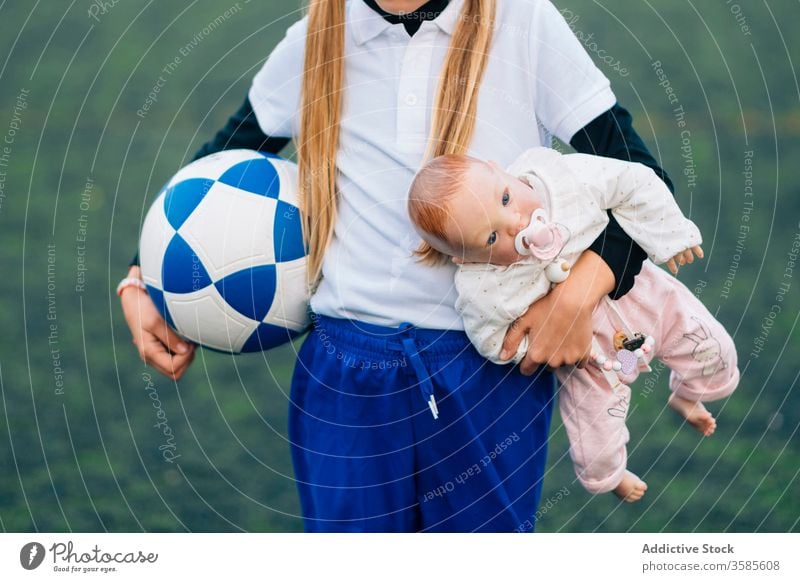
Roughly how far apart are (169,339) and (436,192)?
Answer: 82cm

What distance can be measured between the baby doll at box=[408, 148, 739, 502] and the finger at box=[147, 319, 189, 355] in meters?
0.66

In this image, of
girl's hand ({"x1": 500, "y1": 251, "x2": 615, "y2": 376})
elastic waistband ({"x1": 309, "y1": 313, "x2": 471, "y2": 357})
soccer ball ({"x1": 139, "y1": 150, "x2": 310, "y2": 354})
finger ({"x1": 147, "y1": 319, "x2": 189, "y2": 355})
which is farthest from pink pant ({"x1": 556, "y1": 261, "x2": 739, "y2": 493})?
finger ({"x1": 147, "y1": 319, "x2": 189, "y2": 355})

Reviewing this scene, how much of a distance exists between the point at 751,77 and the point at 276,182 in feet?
15.4

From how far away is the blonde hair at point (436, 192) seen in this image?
88.5 inches

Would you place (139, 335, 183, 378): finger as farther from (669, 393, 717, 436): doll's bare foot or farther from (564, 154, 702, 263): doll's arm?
(669, 393, 717, 436): doll's bare foot

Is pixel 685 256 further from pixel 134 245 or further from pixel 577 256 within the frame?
pixel 134 245

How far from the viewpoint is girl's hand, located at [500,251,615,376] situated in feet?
7.87

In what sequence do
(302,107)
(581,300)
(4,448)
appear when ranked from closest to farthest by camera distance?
(581,300), (302,107), (4,448)

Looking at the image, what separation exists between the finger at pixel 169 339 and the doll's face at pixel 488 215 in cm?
75

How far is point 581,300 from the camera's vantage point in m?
2.40

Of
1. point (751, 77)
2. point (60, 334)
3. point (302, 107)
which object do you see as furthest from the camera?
point (751, 77)

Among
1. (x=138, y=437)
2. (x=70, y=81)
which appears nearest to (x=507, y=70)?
(x=138, y=437)

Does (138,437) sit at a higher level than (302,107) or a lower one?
lower
